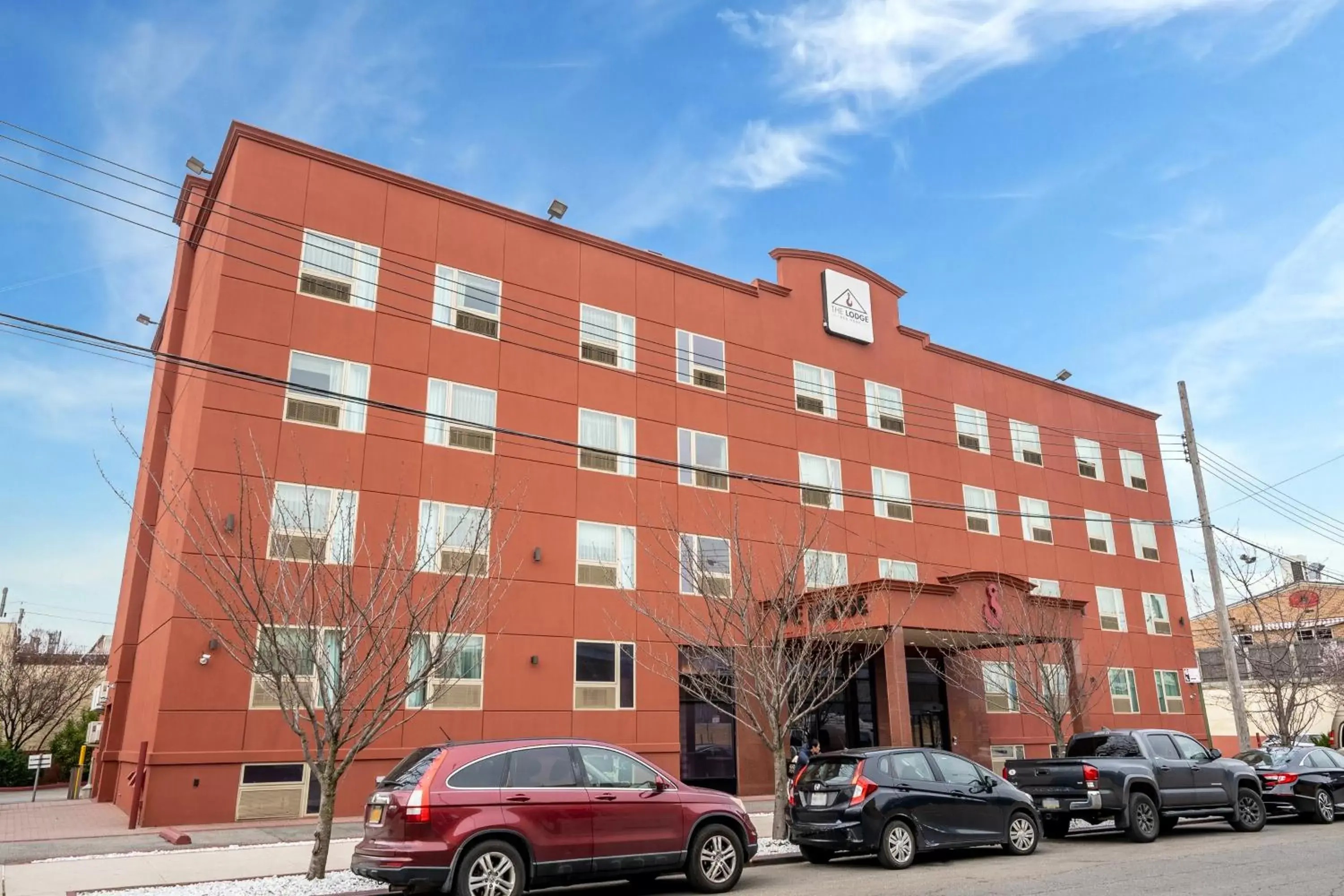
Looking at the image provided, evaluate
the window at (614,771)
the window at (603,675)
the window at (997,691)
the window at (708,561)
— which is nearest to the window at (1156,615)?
the window at (997,691)

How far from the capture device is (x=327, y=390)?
61.0 ft

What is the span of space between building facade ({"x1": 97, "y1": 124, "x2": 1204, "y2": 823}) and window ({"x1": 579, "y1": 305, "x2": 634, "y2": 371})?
0.20ft

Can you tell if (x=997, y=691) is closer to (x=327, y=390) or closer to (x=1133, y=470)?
(x=1133, y=470)

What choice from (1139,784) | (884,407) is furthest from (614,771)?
(884,407)

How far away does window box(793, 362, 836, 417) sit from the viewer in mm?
26156

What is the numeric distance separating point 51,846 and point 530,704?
8.63m

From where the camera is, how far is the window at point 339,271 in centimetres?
1952

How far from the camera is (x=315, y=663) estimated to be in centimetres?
Answer: 1096

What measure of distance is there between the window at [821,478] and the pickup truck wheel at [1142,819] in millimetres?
11796

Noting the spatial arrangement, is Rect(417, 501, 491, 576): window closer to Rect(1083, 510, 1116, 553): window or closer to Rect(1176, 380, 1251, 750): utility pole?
Rect(1176, 380, 1251, 750): utility pole

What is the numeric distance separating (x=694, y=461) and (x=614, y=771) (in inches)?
546

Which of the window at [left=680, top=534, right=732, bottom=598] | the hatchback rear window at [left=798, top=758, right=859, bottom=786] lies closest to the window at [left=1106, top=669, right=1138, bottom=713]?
the window at [left=680, top=534, right=732, bottom=598]

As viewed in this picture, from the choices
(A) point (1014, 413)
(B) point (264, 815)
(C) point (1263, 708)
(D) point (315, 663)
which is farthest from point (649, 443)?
(C) point (1263, 708)

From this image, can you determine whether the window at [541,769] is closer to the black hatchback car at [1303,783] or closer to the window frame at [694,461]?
the window frame at [694,461]
